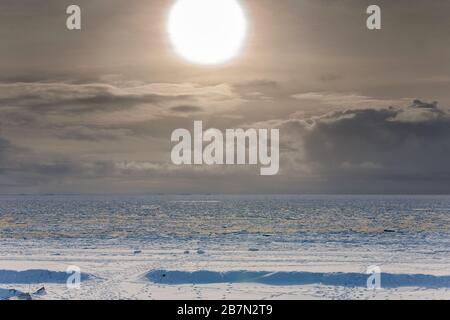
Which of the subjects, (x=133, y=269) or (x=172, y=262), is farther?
(x=172, y=262)

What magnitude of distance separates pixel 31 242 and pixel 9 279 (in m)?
22.2

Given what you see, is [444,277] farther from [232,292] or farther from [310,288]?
[232,292]

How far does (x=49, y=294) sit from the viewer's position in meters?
23.2

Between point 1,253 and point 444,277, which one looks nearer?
point 444,277

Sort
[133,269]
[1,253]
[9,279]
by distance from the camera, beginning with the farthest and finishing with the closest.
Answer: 1. [1,253]
2. [133,269]
3. [9,279]

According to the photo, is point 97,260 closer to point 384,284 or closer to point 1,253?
point 1,253

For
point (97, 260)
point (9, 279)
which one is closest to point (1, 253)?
point (97, 260)

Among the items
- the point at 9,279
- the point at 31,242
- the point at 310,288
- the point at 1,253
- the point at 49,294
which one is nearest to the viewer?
the point at 49,294

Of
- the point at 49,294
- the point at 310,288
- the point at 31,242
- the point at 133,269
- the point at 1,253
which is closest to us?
A: the point at 49,294

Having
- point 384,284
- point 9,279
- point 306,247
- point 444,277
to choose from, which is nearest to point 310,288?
point 384,284

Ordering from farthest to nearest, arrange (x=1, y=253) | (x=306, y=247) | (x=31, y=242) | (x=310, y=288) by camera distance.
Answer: (x=31, y=242) → (x=306, y=247) → (x=1, y=253) → (x=310, y=288)
